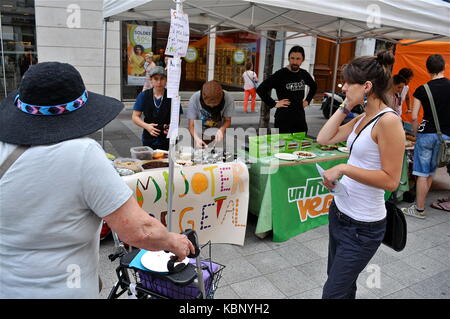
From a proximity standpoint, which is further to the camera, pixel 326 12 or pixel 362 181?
pixel 326 12

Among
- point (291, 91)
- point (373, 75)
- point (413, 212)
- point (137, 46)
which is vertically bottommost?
point (413, 212)

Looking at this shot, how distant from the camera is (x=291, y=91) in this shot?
516 cm

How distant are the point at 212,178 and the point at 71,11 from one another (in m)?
8.92

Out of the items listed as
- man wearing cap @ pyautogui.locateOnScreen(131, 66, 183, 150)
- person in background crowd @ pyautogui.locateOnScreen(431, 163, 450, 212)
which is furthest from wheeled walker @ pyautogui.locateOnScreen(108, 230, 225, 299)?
person in background crowd @ pyautogui.locateOnScreen(431, 163, 450, 212)

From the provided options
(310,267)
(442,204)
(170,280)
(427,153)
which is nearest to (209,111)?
(310,267)

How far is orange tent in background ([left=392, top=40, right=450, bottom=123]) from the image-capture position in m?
7.63

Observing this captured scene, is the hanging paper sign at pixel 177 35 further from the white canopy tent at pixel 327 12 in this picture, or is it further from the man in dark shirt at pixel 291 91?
the man in dark shirt at pixel 291 91

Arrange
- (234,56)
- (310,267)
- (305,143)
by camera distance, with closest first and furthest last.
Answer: (310,267)
(305,143)
(234,56)

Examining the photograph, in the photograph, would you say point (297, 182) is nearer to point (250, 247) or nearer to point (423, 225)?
point (250, 247)

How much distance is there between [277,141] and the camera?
4504 mm

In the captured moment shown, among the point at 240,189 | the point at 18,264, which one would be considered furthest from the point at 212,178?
the point at 18,264

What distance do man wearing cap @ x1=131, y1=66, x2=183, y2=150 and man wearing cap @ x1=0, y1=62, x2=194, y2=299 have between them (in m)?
2.88

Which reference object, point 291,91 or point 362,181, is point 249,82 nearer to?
point 291,91

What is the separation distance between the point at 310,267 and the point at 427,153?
2442 millimetres
